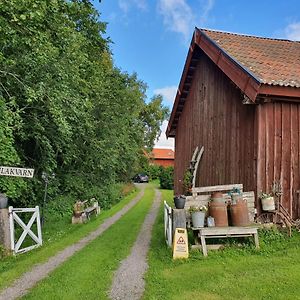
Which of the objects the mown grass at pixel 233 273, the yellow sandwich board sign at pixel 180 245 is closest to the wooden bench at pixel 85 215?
the mown grass at pixel 233 273

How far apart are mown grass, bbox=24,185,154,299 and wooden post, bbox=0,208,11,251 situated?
5.39 feet

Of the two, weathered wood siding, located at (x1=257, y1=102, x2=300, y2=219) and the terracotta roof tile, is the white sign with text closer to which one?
weathered wood siding, located at (x1=257, y1=102, x2=300, y2=219)

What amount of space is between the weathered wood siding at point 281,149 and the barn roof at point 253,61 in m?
0.46

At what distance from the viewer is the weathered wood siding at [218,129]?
30.4ft

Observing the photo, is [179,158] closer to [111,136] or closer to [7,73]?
[111,136]

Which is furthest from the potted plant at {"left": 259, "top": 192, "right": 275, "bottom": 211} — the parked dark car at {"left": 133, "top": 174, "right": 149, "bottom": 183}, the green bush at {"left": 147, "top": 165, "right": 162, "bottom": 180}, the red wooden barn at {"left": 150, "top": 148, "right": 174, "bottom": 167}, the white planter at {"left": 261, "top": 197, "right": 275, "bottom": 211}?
the red wooden barn at {"left": 150, "top": 148, "right": 174, "bottom": 167}

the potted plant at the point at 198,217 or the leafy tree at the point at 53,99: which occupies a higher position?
the leafy tree at the point at 53,99

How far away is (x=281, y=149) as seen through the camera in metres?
8.84

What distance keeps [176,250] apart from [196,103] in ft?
23.4

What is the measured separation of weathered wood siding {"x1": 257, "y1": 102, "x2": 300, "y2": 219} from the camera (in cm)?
871

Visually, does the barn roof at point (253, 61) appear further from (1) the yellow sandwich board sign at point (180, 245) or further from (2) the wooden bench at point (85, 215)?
(2) the wooden bench at point (85, 215)

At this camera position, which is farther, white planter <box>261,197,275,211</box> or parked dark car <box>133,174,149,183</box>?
parked dark car <box>133,174,149,183</box>

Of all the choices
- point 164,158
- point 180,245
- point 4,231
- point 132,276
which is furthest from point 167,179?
point 164,158

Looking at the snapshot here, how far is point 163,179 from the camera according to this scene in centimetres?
→ 3944
